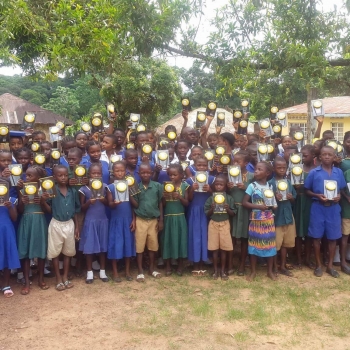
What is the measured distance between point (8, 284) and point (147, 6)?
3803 mm

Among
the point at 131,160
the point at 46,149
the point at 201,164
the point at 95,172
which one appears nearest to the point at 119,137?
the point at 131,160

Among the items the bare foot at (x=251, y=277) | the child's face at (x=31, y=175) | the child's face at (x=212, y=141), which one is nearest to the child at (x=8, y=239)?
the child's face at (x=31, y=175)

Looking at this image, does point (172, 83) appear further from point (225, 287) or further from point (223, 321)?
point (223, 321)

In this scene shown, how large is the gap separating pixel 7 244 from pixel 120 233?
1194 millimetres

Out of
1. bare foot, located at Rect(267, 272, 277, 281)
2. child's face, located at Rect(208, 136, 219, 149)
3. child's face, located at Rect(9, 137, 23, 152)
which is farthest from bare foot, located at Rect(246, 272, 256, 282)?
child's face, located at Rect(9, 137, 23, 152)

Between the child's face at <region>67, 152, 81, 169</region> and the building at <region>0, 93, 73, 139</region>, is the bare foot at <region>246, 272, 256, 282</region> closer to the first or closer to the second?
the child's face at <region>67, 152, 81, 169</region>

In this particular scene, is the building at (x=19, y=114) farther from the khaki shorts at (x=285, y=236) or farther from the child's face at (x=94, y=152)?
the khaki shorts at (x=285, y=236)

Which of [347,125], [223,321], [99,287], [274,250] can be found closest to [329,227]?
[274,250]

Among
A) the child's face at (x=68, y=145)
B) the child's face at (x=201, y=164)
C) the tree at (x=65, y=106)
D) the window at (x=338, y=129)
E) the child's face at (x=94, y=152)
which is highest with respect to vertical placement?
the tree at (x=65, y=106)

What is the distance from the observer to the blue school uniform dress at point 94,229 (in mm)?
4691

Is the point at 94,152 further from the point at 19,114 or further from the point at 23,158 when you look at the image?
the point at 19,114

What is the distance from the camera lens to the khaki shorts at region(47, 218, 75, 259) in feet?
15.0

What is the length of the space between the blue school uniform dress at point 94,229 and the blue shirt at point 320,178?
2413 mm

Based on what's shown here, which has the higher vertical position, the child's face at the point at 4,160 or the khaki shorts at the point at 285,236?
the child's face at the point at 4,160
